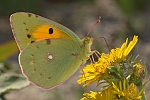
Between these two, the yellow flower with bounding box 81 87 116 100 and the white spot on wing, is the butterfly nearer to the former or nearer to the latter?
the white spot on wing

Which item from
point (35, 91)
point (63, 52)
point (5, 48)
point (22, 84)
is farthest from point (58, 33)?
point (35, 91)

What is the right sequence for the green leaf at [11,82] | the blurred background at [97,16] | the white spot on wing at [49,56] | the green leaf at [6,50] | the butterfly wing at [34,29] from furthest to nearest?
the blurred background at [97,16] → the green leaf at [6,50] → the green leaf at [11,82] → the white spot on wing at [49,56] → the butterfly wing at [34,29]

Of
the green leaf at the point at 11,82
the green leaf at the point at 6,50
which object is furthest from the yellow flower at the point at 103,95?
the green leaf at the point at 6,50

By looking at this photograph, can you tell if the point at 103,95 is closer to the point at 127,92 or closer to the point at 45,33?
the point at 127,92

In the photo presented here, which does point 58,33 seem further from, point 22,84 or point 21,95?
point 21,95

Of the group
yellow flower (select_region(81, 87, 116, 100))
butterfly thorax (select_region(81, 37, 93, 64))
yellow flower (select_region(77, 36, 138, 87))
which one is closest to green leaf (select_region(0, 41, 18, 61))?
butterfly thorax (select_region(81, 37, 93, 64))

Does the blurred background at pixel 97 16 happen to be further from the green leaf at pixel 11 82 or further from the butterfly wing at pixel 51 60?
the butterfly wing at pixel 51 60
